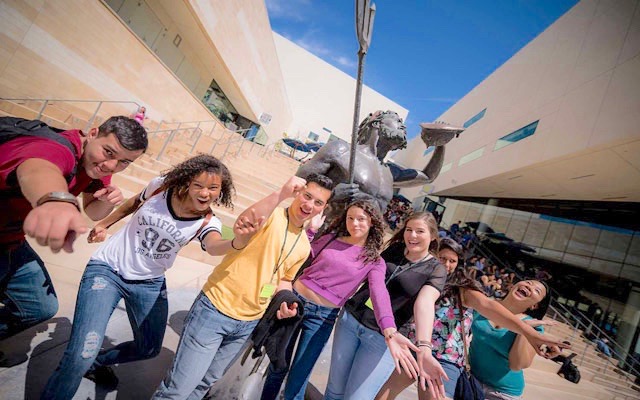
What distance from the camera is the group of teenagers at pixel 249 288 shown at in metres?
1.46

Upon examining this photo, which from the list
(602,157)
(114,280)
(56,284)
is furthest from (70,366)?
(602,157)

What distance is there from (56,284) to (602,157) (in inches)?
485

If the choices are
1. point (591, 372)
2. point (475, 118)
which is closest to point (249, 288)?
point (591, 372)

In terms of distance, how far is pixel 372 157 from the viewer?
288 centimetres

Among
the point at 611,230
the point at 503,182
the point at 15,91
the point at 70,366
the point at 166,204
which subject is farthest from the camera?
the point at 503,182

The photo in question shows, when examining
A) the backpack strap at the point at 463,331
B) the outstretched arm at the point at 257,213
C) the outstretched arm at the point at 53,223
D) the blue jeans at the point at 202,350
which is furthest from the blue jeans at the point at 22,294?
the backpack strap at the point at 463,331

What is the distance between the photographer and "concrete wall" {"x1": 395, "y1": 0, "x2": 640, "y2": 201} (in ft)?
25.9

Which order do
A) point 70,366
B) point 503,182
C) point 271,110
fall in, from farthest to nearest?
point 271,110, point 503,182, point 70,366

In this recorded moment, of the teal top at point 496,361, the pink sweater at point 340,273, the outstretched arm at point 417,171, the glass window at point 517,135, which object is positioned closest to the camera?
the pink sweater at point 340,273

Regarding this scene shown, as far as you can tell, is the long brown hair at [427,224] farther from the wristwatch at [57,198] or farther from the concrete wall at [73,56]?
the concrete wall at [73,56]

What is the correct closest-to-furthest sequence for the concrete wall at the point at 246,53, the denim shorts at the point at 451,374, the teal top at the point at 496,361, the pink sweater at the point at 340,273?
the pink sweater at the point at 340,273 → the denim shorts at the point at 451,374 → the teal top at the point at 496,361 → the concrete wall at the point at 246,53

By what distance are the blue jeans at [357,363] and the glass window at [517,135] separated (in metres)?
13.5

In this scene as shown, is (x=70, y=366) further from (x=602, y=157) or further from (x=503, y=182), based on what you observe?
(x=503, y=182)

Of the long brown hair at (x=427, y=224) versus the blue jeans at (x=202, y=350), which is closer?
the blue jeans at (x=202, y=350)
